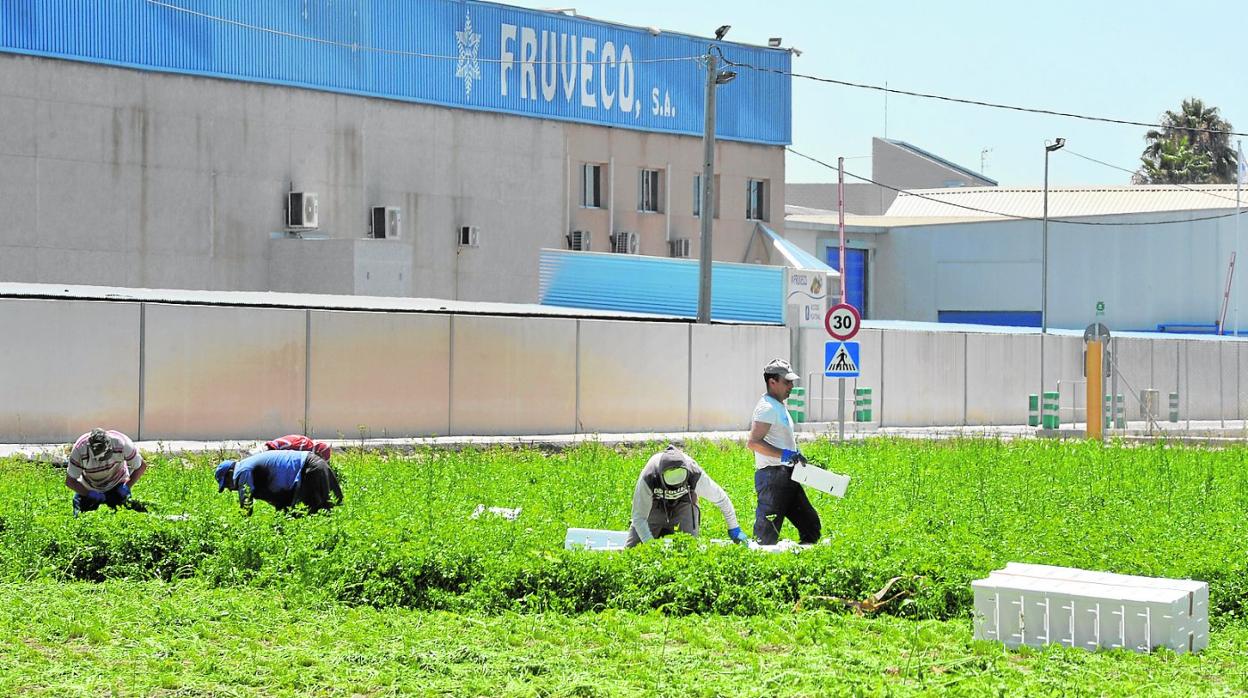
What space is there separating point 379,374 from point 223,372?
3.07m

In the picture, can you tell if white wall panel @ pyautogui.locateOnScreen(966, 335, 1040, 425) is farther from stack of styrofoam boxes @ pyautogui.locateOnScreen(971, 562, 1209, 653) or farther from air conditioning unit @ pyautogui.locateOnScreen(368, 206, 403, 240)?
stack of styrofoam boxes @ pyautogui.locateOnScreen(971, 562, 1209, 653)

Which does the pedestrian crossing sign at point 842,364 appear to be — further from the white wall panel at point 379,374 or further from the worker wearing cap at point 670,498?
the worker wearing cap at point 670,498

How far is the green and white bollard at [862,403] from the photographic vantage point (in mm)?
37875

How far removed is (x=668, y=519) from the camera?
1290 cm

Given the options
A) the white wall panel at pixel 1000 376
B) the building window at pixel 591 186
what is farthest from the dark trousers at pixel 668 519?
the building window at pixel 591 186

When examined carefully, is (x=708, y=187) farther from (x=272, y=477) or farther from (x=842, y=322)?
(x=272, y=477)

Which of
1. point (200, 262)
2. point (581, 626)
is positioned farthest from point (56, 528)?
point (200, 262)

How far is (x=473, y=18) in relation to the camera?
44.8 metres

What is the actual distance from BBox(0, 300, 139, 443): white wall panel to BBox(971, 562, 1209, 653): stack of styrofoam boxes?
20119 mm

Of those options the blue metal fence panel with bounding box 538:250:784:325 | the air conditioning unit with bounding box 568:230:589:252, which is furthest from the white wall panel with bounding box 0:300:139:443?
the air conditioning unit with bounding box 568:230:589:252

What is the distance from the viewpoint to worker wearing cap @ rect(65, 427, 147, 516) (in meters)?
14.5

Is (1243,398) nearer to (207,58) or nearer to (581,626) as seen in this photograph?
(207,58)

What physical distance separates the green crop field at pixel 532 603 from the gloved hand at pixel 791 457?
39.6 inches

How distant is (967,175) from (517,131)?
1753 inches
